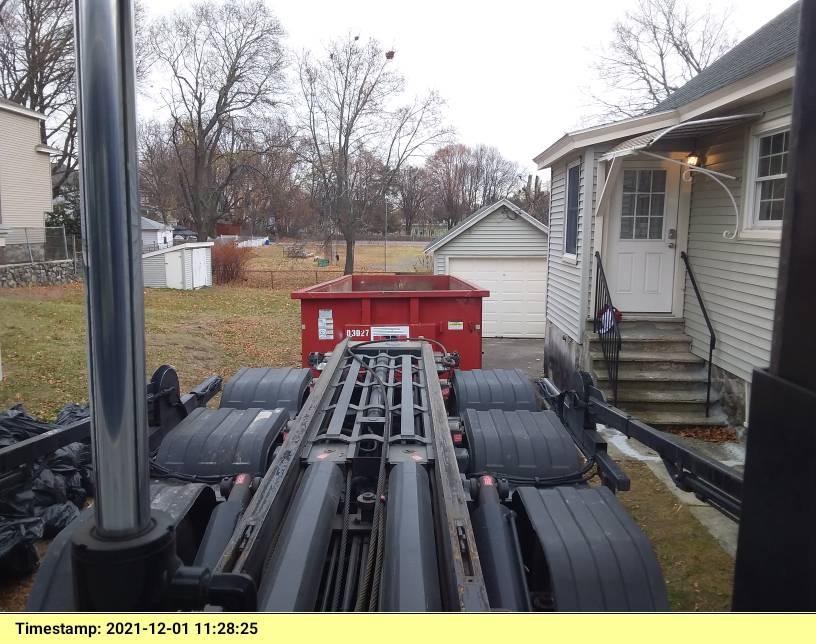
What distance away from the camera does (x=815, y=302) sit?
3.01 feet

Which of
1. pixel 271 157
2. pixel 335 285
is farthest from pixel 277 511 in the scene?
pixel 271 157

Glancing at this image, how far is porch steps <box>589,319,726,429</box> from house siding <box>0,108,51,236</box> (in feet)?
70.4

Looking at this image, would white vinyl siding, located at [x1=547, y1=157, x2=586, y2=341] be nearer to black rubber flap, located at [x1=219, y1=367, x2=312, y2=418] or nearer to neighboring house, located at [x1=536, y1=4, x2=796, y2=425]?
neighboring house, located at [x1=536, y1=4, x2=796, y2=425]

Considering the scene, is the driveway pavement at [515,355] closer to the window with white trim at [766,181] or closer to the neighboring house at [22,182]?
the window with white trim at [766,181]

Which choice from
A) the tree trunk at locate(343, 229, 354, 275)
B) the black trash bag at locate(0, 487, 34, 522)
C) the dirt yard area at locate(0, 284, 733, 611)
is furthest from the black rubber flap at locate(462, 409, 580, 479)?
the tree trunk at locate(343, 229, 354, 275)

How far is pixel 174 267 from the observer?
24641 mm

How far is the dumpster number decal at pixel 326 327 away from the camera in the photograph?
24.2 feet

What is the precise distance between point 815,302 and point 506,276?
1562 cm

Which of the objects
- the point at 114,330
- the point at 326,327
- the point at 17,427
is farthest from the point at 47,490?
the point at 114,330

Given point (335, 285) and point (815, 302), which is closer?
point (815, 302)

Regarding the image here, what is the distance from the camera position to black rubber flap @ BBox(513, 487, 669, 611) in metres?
2.40

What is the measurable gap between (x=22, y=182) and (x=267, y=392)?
81.6 ft

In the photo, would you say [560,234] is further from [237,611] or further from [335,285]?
[237,611]

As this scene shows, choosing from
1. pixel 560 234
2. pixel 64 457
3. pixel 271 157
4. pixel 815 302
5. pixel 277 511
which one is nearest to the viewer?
pixel 815 302
